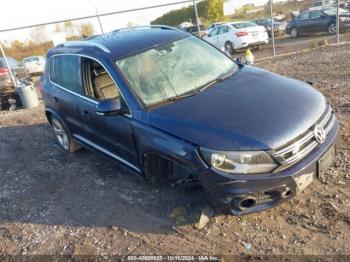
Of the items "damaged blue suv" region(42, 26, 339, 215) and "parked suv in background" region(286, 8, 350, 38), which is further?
"parked suv in background" region(286, 8, 350, 38)

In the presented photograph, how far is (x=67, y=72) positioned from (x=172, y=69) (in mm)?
1741

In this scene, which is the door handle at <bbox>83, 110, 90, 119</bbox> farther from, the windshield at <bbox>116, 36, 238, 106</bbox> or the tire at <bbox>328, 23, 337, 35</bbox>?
the tire at <bbox>328, 23, 337, 35</bbox>

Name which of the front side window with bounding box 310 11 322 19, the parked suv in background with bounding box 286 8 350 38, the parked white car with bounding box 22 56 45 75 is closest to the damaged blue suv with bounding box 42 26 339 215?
the parked suv in background with bounding box 286 8 350 38

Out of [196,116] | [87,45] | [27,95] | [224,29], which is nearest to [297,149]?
[196,116]

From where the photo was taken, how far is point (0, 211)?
4.62 metres

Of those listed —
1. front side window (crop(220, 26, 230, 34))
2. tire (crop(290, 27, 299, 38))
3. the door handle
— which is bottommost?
tire (crop(290, 27, 299, 38))

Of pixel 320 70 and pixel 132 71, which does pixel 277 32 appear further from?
pixel 132 71

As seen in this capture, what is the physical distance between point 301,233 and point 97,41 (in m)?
3.30

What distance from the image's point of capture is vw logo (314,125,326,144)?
322 cm

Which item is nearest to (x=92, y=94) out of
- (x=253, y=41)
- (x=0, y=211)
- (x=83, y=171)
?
(x=83, y=171)

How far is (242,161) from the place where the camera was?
3014 mm

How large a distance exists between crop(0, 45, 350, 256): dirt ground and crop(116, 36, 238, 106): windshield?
3.92 ft

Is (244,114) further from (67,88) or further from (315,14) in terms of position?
(315,14)

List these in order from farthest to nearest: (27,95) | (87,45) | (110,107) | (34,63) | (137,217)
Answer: (34,63) → (27,95) → (87,45) → (137,217) → (110,107)
